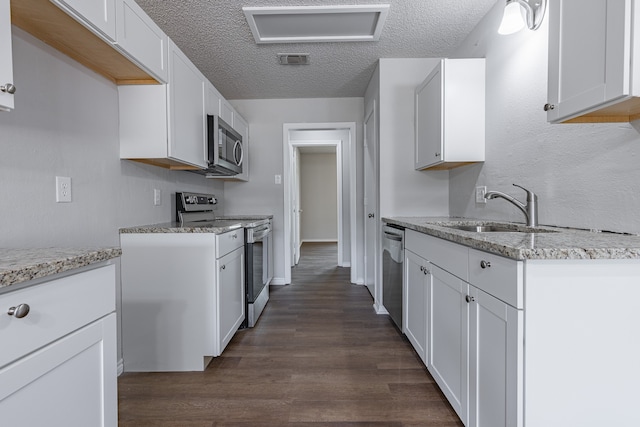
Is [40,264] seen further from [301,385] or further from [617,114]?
[617,114]

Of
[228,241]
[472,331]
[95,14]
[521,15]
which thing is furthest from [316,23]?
[472,331]

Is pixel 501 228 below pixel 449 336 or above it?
above

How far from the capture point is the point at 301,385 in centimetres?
175

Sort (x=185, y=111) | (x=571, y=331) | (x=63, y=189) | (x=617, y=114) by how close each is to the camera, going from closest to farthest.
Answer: (x=571, y=331) < (x=617, y=114) < (x=63, y=189) < (x=185, y=111)

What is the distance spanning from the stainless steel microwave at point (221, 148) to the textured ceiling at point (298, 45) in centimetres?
59

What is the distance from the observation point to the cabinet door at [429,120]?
2.23 meters

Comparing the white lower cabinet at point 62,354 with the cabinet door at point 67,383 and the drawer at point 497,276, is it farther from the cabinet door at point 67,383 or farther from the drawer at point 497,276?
the drawer at point 497,276

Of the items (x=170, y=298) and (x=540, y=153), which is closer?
(x=540, y=153)

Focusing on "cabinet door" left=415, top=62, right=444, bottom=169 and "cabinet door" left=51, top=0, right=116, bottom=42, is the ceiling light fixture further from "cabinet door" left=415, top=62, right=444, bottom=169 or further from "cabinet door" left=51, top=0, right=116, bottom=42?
"cabinet door" left=51, top=0, right=116, bottom=42

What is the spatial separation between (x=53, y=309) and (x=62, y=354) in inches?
5.0

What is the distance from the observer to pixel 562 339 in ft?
2.96

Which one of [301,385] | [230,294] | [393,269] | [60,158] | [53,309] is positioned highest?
[60,158]

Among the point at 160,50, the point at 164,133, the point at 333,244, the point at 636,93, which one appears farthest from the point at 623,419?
the point at 333,244

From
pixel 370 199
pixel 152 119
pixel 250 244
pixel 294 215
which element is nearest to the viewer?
pixel 152 119
